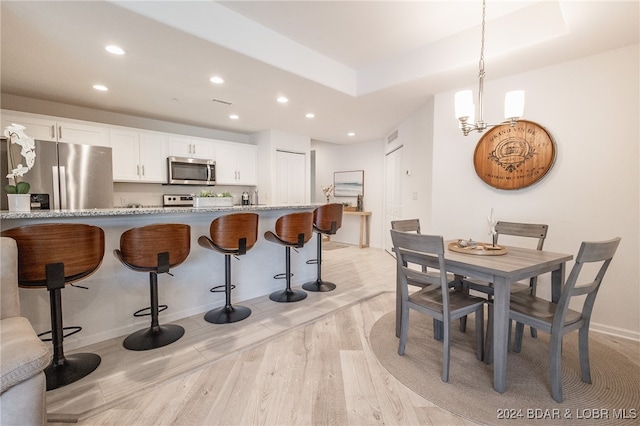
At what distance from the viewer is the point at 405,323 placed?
6.68 ft

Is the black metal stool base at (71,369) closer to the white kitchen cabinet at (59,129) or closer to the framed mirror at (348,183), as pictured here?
the white kitchen cabinet at (59,129)

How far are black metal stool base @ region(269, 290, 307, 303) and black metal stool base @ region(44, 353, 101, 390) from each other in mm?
1586

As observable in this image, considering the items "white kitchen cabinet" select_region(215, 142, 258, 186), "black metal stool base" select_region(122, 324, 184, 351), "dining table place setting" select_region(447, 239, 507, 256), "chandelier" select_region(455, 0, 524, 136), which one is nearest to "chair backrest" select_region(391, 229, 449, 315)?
"dining table place setting" select_region(447, 239, 507, 256)

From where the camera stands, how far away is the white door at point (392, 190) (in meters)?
5.23

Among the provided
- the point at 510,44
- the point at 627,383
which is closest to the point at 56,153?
the point at 510,44

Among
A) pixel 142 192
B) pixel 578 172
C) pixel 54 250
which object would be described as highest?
pixel 578 172

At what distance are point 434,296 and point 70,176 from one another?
4196mm

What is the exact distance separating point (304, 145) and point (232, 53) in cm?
334

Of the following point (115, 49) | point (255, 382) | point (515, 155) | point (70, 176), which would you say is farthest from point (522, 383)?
point (70, 176)

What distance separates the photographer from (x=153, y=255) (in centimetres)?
206

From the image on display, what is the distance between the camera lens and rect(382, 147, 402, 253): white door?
5234 mm

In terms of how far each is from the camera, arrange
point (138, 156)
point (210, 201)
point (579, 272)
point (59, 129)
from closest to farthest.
A: point (579, 272)
point (210, 201)
point (59, 129)
point (138, 156)

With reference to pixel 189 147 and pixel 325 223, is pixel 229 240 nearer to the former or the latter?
pixel 325 223

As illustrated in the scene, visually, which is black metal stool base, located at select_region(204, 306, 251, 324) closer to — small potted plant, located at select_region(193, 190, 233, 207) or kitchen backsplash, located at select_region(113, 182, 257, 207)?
small potted plant, located at select_region(193, 190, 233, 207)
